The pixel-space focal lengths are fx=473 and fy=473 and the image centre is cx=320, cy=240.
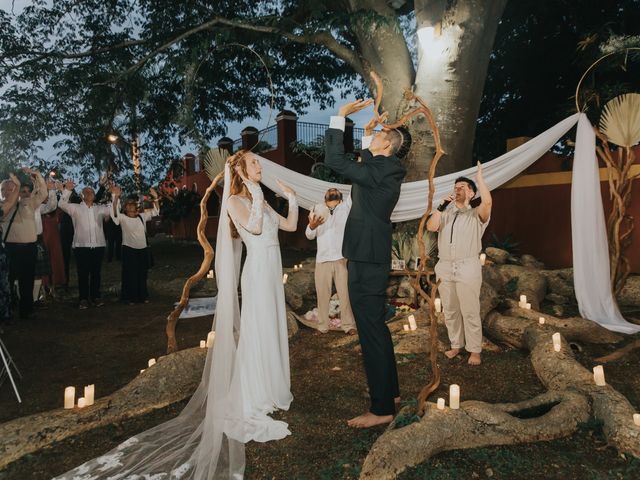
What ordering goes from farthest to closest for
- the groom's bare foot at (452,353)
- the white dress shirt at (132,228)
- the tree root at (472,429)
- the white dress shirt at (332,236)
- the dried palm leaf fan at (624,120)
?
1. the white dress shirt at (132,228)
2. the white dress shirt at (332,236)
3. the dried palm leaf fan at (624,120)
4. the groom's bare foot at (452,353)
5. the tree root at (472,429)

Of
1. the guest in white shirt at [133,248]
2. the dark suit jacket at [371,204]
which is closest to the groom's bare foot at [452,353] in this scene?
the dark suit jacket at [371,204]

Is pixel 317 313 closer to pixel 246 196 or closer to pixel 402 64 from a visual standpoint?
pixel 246 196

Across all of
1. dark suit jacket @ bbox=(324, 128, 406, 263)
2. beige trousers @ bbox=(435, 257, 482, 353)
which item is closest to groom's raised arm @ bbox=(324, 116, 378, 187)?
dark suit jacket @ bbox=(324, 128, 406, 263)

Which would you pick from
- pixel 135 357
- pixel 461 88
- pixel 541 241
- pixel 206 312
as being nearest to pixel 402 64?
pixel 461 88

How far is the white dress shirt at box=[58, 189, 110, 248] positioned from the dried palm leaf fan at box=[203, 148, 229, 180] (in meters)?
3.63

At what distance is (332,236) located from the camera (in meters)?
5.62

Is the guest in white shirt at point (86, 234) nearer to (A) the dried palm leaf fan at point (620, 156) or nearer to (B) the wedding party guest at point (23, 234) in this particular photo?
(B) the wedding party guest at point (23, 234)

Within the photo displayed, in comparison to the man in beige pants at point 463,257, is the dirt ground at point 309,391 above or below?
below

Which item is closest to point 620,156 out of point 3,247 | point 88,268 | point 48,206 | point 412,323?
point 412,323

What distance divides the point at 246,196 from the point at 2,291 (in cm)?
373

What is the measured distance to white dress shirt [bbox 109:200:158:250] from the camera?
7.49 m

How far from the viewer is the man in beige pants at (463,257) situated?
14.3 feet

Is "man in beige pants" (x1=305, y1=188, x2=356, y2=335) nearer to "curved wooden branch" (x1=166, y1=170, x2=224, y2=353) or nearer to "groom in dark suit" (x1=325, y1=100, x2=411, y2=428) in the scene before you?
"curved wooden branch" (x1=166, y1=170, x2=224, y2=353)

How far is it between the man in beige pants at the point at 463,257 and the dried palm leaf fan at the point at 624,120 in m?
2.24
